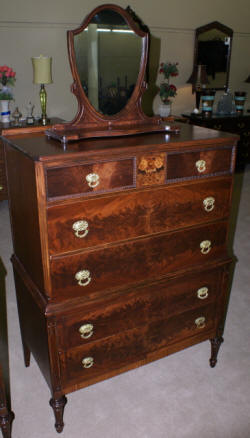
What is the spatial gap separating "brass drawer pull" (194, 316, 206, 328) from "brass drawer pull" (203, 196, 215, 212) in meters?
0.69

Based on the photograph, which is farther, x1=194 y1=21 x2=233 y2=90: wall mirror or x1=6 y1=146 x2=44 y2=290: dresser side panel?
x1=194 y1=21 x2=233 y2=90: wall mirror

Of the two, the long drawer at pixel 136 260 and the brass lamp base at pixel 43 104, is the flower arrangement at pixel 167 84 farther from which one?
the long drawer at pixel 136 260

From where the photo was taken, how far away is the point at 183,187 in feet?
6.12

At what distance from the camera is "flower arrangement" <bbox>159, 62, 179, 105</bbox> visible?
18.4 feet

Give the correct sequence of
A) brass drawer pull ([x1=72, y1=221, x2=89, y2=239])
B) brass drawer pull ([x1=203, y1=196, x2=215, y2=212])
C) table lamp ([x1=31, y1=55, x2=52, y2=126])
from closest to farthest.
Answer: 1. brass drawer pull ([x1=72, y1=221, x2=89, y2=239])
2. brass drawer pull ([x1=203, y1=196, x2=215, y2=212])
3. table lamp ([x1=31, y1=55, x2=52, y2=126])

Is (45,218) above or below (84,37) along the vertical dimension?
below

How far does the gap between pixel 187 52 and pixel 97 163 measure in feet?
16.4

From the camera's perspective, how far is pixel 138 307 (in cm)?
197

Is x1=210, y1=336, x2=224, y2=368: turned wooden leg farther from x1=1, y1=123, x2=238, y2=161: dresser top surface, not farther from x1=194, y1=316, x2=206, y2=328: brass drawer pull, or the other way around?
x1=1, y1=123, x2=238, y2=161: dresser top surface

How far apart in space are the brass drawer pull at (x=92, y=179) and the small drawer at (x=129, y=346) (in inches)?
32.9

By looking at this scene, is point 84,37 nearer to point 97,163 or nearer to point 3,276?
point 97,163

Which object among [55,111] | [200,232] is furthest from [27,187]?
[55,111]

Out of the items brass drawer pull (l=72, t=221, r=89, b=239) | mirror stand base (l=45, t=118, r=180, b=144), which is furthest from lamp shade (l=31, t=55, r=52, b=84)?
brass drawer pull (l=72, t=221, r=89, b=239)

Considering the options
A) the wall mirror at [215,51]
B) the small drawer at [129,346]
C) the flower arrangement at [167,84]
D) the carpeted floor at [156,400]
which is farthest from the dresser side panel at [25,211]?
the wall mirror at [215,51]
